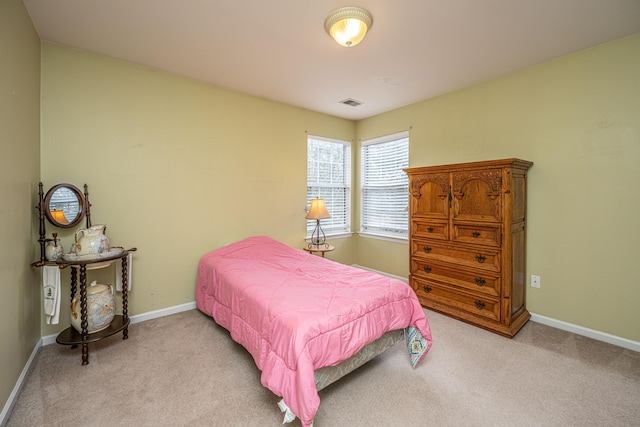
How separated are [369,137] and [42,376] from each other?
14.5ft

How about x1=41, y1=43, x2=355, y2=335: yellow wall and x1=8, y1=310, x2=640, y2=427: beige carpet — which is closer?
x1=8, y1=310, x2=640, y2=427: beige carpet

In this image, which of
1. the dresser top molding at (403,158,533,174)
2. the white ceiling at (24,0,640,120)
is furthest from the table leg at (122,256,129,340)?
the dresser top molding at (403,158,533,174)

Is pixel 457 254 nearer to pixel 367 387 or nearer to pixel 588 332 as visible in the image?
pixel 588 332

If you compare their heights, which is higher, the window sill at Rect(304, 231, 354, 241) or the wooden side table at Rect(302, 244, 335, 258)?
the window sill at Rect(304, 231, 354, 241)

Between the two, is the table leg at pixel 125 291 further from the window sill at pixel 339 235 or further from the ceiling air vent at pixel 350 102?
the ceiling air vent at pixel 350 102

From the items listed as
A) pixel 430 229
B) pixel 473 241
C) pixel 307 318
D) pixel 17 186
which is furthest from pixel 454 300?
pixel 17 186

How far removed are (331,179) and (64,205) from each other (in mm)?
3221

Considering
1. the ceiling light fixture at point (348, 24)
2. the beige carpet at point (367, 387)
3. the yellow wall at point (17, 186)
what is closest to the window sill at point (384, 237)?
the beige carpet at point (367, 387)

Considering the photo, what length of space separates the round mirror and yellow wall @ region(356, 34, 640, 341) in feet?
13.4

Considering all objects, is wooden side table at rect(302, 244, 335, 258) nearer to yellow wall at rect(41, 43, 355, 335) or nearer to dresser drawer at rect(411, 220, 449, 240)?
yellow wall at rect(41, 43, 355, 335)

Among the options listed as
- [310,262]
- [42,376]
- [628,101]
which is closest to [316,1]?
[310,262]

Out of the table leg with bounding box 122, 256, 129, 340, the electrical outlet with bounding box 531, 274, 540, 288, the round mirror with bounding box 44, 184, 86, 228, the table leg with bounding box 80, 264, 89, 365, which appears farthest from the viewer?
the electrical outlet with bounding box 531, 274, 540, 288

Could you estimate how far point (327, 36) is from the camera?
7.30ft

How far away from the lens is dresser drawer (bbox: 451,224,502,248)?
261 cm
